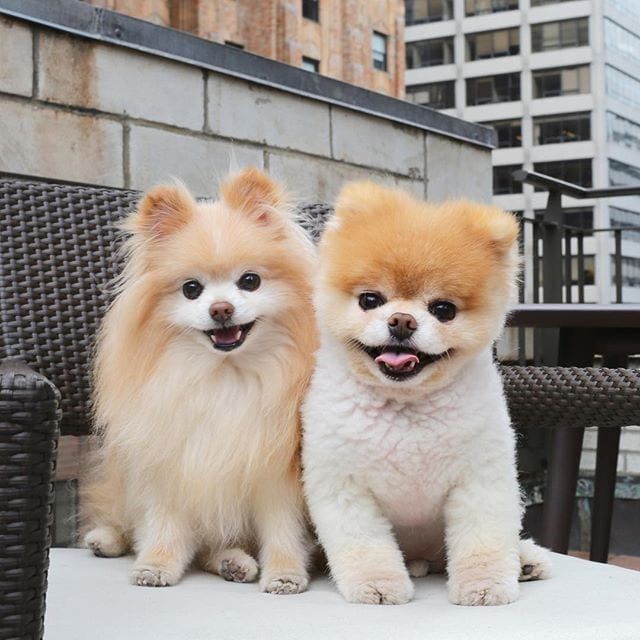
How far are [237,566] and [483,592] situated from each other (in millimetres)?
388

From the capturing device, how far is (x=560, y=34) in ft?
124

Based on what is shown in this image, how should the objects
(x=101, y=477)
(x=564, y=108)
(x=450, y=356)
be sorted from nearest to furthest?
1. (x=450, y=356)
2. (x=101, y=477)
3. (x=564, y=108)

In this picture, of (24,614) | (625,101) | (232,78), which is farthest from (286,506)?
(625,101)

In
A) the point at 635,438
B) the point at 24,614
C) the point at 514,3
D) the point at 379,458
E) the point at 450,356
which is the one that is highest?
the point at 514,3

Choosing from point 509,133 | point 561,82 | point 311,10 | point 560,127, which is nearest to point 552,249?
point 311,10

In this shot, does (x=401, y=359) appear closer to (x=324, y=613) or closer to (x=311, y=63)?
(x=324, y=613)

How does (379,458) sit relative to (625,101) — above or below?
below

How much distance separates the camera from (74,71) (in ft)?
8.74

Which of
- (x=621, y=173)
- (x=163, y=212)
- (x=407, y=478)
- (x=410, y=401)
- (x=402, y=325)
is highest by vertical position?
(x=621, y=173)

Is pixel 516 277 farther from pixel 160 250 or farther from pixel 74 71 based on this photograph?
pixel 74 71

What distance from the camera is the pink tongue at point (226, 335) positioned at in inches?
49.8

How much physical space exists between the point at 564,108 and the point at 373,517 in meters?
38.0

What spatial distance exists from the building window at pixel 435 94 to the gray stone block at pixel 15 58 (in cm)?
3789

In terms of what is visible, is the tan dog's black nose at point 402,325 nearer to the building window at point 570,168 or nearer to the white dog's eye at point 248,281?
the white dog's eye at point 248,281
